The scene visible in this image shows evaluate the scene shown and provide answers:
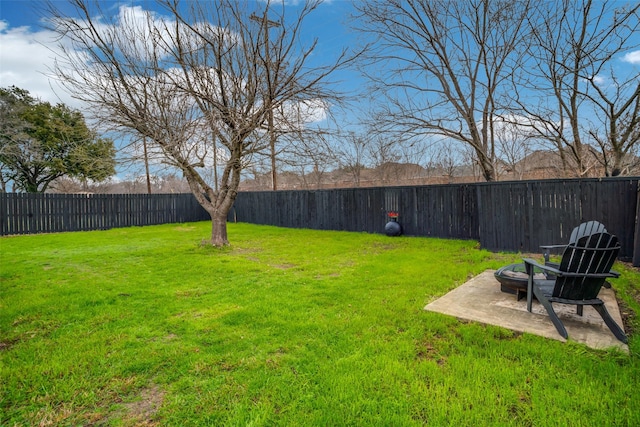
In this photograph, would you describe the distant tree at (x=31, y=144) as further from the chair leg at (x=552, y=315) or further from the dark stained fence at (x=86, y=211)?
the chair leg at (x=552, y=315)

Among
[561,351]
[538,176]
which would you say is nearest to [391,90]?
[561,351]

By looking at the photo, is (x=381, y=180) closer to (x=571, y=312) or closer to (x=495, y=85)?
(x=495, y=85)

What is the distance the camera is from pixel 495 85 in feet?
23.5

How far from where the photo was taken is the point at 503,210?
6.57 m

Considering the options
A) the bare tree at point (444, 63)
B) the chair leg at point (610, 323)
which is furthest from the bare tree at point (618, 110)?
the chair leg at point (610, 323)

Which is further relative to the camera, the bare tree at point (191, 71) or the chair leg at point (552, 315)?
the bare tree at point (191, 71)

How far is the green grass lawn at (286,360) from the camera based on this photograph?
175 centimetres

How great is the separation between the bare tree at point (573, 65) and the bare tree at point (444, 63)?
0.78 meters

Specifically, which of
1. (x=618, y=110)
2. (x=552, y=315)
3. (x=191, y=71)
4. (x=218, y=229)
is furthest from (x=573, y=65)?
(x=218, y=229)

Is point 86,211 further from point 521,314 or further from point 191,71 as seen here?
point 521,314

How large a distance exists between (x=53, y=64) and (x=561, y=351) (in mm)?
8679

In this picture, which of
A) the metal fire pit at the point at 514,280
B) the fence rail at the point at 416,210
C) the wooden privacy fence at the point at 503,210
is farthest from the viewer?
the fence rail at the point at 416,210

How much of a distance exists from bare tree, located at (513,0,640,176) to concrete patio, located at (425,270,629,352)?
360 cm

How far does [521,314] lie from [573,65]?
5.15 meters
